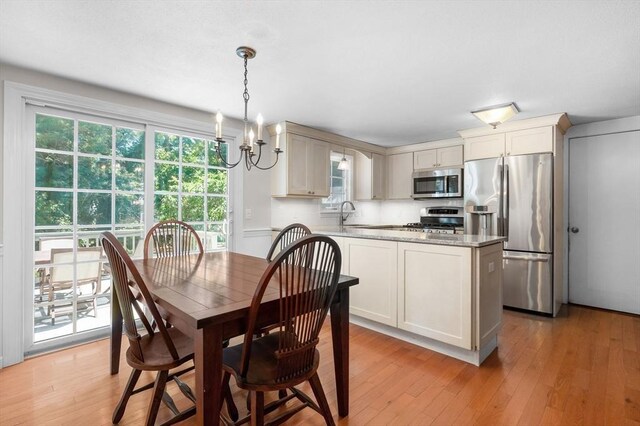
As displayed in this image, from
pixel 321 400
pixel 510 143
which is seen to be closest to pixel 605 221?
pixel 510 143

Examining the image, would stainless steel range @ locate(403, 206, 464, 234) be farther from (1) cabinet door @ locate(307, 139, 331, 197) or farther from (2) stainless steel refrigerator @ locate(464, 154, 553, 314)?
(1) cabinet door @ locate(307, 139, 331, 197)

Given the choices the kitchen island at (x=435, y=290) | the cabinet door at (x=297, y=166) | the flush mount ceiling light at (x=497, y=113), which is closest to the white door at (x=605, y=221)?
the flush mount ceiling light at (x=497, y=113)

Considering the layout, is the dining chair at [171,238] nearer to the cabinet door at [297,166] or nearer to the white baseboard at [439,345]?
the cabinet door at [297,166]

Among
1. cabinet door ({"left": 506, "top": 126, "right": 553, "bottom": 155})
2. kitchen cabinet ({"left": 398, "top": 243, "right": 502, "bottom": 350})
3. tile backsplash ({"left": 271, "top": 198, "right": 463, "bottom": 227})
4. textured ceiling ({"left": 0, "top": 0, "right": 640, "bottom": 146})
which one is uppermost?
textured ceiling ({"left": 0, "top": 0, "right": 640, "bottom": 146})

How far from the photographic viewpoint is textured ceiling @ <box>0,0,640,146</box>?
1.74 meters

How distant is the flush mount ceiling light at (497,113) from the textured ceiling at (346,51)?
0.29 feet

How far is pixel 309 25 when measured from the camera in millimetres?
1873

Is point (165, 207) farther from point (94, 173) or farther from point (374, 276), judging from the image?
point (374, 276)

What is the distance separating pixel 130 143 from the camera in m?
3.11

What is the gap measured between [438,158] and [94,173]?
4.45 m

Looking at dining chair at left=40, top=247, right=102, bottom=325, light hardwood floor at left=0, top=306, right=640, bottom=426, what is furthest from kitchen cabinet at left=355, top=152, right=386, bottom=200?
dining chair at left=40, top=247, right=102, bottom=325

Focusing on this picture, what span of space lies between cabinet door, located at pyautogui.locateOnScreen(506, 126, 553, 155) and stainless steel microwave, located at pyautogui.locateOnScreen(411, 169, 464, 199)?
814 millimetres

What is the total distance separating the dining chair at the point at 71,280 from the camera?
2.70 metres

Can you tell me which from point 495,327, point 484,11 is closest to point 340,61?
point 484,11
